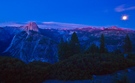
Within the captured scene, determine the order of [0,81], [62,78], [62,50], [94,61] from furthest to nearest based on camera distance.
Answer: [62,50], [94,61], [62,78], [0,81]

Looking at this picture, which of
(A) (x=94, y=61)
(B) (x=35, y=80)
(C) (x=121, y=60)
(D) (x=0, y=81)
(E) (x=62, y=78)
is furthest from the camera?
(C) (x=121, y=60)

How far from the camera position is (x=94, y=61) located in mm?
19016

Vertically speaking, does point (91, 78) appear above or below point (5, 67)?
below

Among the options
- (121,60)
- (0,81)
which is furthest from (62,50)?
(0,81)

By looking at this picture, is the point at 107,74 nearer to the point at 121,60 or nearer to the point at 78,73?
the point at 78,73

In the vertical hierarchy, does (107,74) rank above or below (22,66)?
below

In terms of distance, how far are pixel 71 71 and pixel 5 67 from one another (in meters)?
5.75

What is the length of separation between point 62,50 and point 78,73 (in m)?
28.4

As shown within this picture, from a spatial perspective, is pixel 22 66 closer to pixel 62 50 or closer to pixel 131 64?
pixel 131 64

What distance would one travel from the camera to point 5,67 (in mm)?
14742

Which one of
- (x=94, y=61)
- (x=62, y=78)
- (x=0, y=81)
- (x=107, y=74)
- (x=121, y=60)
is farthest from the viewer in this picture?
(x=121, y=60)

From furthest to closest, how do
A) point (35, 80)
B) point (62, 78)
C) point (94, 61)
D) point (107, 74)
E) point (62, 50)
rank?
point (62, 50), point (94, 61), point (107, 74), point (62, 78), point (35, 80)

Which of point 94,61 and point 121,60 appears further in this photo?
point 121,60

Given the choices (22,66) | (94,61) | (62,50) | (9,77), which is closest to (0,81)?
(9,77)
